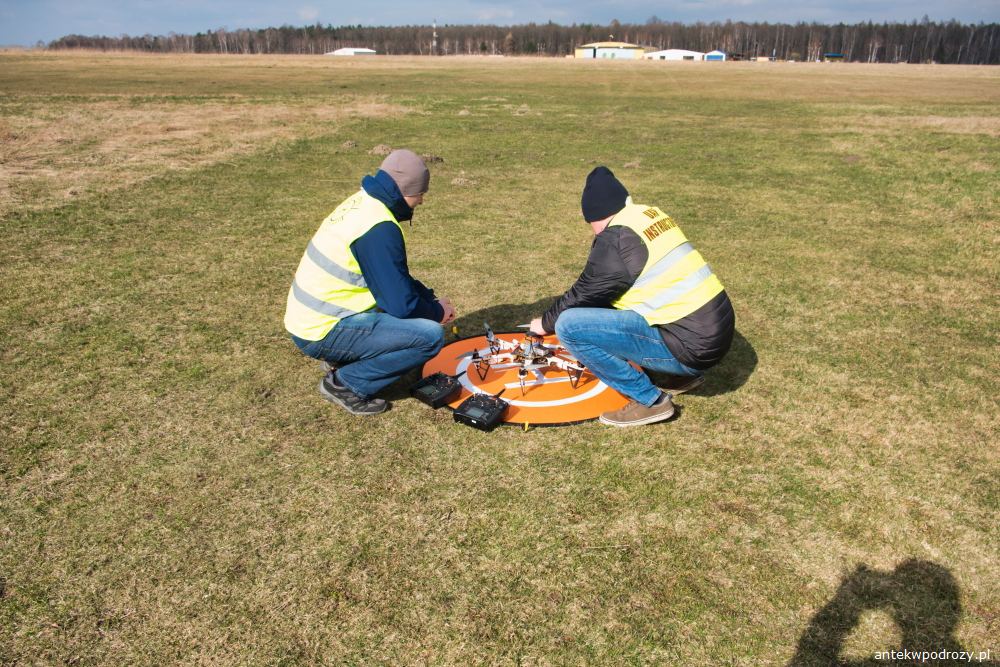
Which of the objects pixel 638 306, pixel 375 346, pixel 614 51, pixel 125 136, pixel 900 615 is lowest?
pixel 900 615

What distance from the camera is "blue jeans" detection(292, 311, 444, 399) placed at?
5305mm

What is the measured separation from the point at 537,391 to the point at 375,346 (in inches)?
65.1

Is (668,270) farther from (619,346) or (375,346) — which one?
(375,346)

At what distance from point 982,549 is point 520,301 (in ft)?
17.6

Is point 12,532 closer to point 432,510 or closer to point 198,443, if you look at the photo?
point 198,443

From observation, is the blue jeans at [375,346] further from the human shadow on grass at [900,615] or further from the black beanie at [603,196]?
the human shadow on grass at [900,615]

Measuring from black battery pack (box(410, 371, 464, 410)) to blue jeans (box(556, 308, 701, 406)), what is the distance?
1.15 metres

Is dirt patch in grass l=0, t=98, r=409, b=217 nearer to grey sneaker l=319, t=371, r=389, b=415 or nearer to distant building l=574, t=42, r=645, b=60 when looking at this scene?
grey sneaker l=319, t=371, r=389, b=415

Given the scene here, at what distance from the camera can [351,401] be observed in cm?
556

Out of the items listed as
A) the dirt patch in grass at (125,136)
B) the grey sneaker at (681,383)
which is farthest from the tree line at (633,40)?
the grey sneaker at (681,383)

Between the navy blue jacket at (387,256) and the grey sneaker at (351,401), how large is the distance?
91 cm

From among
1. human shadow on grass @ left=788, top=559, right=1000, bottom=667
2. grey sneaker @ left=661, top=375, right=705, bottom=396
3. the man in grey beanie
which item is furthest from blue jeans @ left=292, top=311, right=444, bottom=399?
human shadow on grass @ left=788, top=559, right=1000, bottom=667

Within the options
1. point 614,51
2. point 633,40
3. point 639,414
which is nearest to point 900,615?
point 639,414

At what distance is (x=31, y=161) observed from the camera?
15.4 m
